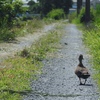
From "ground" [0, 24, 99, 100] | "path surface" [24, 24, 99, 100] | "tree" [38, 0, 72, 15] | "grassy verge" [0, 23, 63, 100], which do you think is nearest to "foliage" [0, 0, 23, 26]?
"grassy verge" [0, 23, 63, 100]

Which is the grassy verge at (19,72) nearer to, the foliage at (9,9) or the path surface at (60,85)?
the path surface at (60,85)

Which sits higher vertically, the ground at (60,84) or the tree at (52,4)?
the ground at (60,84)

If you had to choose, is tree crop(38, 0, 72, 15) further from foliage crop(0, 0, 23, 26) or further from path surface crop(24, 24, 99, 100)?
path surface crop(24, 24, 99, 100)

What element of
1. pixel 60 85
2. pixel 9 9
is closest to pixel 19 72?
pixel 60 85

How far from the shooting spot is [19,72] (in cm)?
1206

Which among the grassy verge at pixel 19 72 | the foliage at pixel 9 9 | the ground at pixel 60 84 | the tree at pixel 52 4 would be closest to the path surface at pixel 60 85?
the ground at pixel 60 84

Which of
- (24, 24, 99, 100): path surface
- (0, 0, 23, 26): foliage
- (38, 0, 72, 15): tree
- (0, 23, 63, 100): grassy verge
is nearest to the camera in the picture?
(24, 24, 99, 100): path surface

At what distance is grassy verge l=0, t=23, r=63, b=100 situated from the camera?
9531mm

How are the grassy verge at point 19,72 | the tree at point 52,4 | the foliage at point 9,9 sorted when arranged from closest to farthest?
1. the grassy verge at point 19,72
2. the foliage at point 9,9
3. the tree at point 52,4

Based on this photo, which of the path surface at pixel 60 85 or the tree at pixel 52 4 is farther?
the tree at pixel 52 4

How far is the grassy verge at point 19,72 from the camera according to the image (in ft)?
31.3

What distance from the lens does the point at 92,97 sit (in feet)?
30.3

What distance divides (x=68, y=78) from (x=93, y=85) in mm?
1232

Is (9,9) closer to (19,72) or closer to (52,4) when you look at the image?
(19,72)
